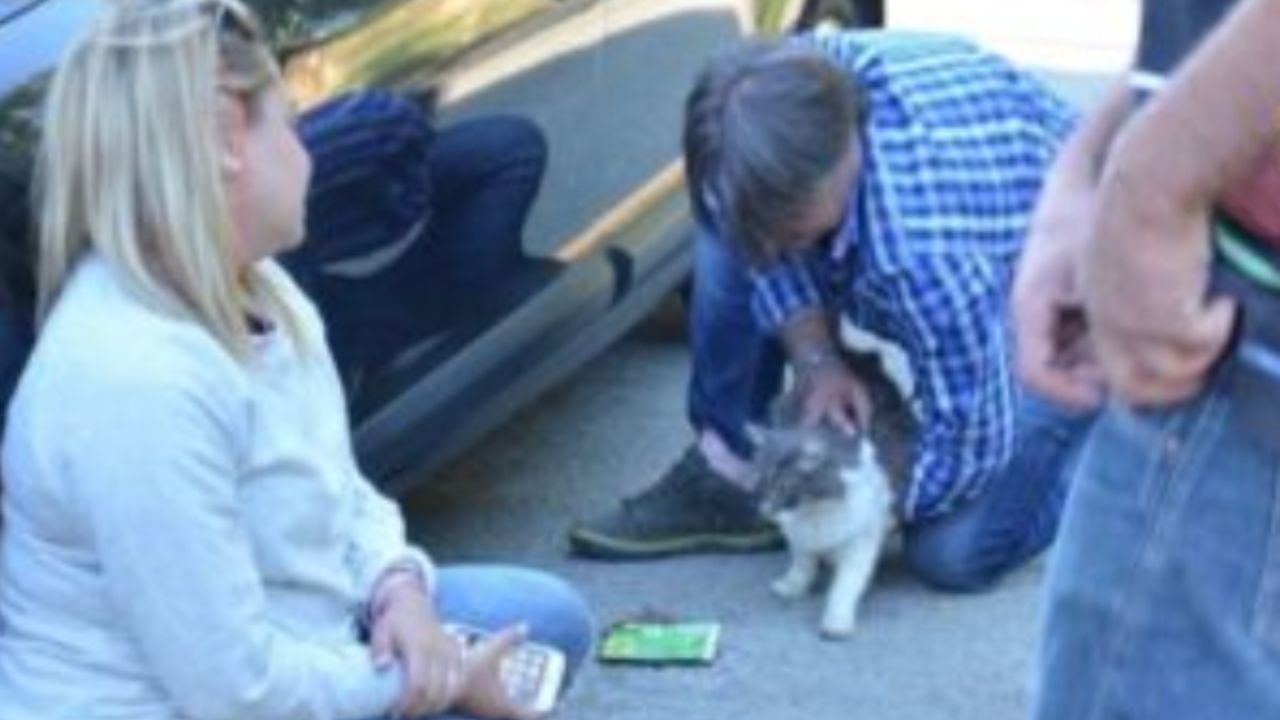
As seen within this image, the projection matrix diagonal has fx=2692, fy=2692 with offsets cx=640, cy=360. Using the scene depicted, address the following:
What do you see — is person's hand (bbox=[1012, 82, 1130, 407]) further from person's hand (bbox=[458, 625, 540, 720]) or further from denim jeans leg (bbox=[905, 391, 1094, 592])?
denim jeans leg (bbox=[905, 391, 1094, 592])

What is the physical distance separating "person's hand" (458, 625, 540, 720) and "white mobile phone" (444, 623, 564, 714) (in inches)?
0.5

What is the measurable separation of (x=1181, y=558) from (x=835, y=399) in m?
2.61

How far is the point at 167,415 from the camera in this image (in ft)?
8.20

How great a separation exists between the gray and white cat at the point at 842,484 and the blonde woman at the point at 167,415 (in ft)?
5.01

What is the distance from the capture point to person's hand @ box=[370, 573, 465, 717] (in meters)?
2.86

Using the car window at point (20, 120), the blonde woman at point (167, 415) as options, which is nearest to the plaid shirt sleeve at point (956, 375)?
the blonde woman at point (167, 415)

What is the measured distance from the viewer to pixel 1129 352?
157cm

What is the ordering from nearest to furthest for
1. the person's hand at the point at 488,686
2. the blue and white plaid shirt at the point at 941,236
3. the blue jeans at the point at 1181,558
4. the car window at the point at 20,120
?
1. the blue jeans at the point at 1181,558
2. the car window at the point at 20,120
3. the person's hand at the point at 488,686
4. the blue and white plaid shirt at the point at 941,236

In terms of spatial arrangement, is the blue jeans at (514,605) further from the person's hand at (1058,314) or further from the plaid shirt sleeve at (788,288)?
the person's hand at (1058,314)

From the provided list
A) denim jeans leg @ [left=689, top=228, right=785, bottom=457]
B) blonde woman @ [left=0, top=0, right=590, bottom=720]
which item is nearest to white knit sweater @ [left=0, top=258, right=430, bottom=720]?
blonde woman @ [left=0, top=0, right=590, bottom=720]

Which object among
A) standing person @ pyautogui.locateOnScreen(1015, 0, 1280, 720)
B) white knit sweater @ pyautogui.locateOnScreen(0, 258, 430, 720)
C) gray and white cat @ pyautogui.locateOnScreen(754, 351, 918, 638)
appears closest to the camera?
standing person @ pyautogui.locateOnScreen(1015, 0, 1280, 720)

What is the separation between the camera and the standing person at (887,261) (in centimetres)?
393

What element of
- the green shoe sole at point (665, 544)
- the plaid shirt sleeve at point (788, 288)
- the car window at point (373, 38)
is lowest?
the green shoe sole at point (665, 544)

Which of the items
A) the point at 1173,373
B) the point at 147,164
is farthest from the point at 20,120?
the point at 1173,373
